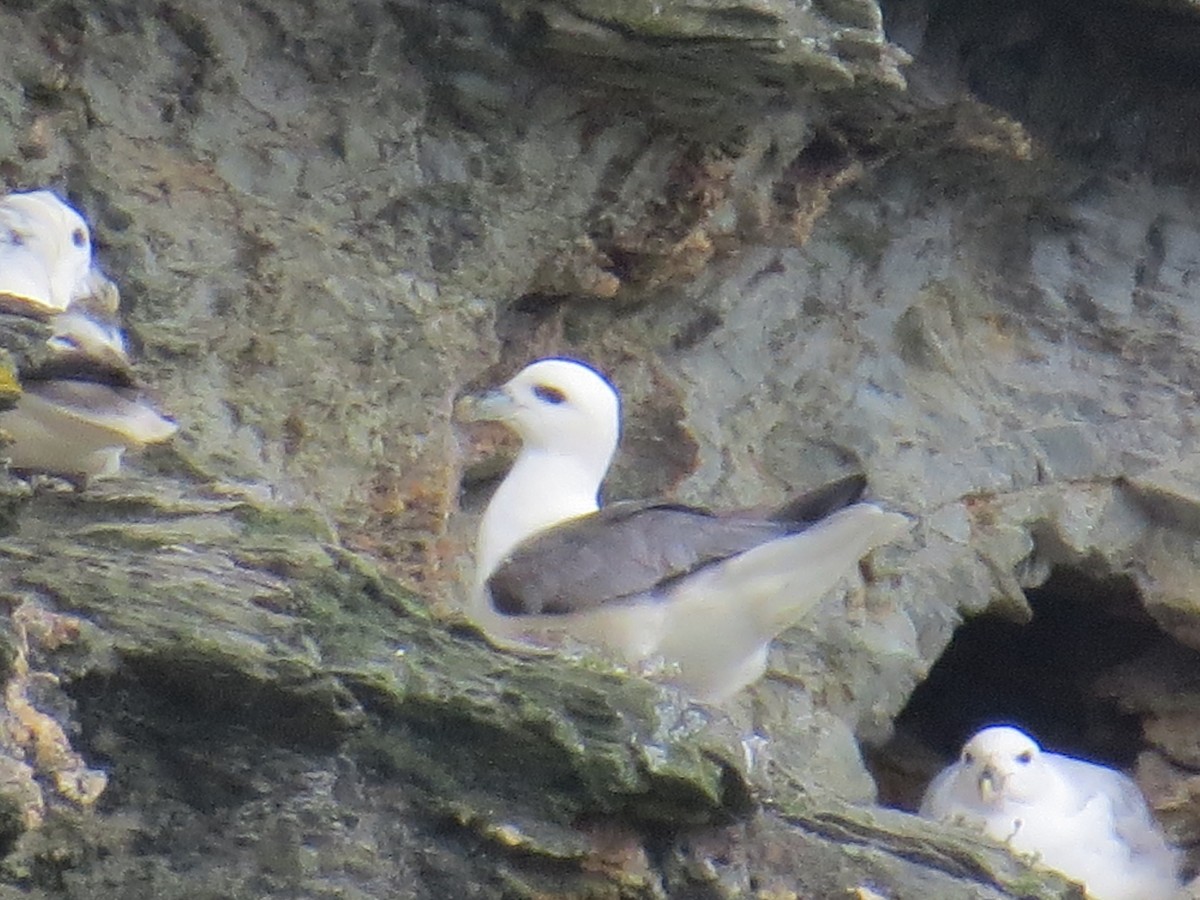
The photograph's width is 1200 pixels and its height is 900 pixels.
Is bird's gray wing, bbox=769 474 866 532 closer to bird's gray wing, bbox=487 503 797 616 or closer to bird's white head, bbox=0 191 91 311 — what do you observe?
bird's gray wing, bbox=487 503 797 616

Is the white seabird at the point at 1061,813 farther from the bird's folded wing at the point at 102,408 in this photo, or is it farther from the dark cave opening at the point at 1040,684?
the bird's folded wing at the point at 102,408

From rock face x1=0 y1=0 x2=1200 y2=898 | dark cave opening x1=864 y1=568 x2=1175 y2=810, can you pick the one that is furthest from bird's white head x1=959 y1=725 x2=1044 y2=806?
dark cave opening x1=864 y1=568 x2=1175 y2=810

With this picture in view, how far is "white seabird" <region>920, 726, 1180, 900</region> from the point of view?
6184mm

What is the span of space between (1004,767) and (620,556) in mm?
1844

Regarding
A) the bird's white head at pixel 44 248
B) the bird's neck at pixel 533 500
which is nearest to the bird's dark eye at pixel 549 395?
the bird's neck at pixel 533 500

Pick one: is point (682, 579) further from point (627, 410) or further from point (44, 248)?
point (627, 410)

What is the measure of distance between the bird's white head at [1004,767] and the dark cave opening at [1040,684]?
829 mm

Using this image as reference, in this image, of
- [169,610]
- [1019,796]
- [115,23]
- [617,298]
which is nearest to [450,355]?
[617,298]

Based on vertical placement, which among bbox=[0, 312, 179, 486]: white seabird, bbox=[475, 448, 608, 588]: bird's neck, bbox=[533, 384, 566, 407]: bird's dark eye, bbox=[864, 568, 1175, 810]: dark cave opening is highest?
bbox=[0, 312, 179, 486]: white seabird

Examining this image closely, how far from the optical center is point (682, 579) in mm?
4777

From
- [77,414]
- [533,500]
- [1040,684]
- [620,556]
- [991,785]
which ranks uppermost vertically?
[77,414]

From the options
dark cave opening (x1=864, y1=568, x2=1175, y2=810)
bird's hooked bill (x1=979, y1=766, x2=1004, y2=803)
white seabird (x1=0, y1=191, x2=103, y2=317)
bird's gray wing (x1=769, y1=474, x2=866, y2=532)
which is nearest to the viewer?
bird's gray wing (x1=769, y1=474, x2=866, y2=532)

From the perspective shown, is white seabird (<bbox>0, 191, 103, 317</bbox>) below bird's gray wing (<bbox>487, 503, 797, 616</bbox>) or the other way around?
the other way around

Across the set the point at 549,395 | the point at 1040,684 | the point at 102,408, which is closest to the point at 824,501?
the point at 549,395
